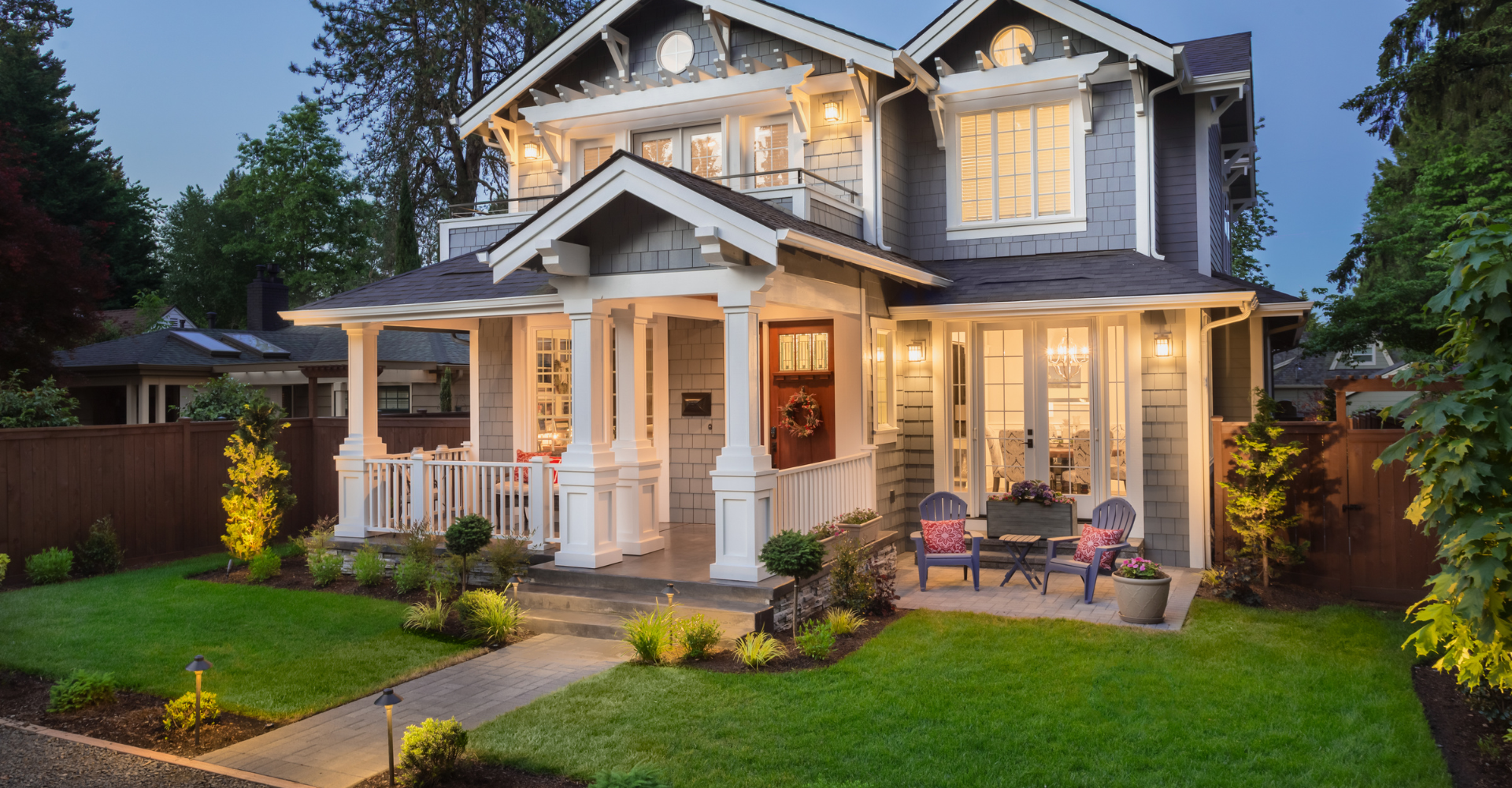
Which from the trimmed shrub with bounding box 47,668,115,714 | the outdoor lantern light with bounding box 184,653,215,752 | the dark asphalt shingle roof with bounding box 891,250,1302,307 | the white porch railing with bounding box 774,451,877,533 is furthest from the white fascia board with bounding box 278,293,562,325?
the outdoor lantern light with bounding box 184,653,215,752

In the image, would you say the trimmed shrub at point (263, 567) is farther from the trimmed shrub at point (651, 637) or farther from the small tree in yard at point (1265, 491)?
the small tree in yard at point (1265, 491)

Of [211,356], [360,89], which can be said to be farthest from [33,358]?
[360,89]

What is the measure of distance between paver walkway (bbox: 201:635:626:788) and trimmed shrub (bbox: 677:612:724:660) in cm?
52

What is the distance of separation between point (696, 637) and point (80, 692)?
3.90 metres

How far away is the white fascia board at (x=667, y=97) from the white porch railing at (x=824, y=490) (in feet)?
Answer: 13.8

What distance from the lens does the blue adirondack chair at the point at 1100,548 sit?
854cm

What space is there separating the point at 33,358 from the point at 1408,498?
17611 mm

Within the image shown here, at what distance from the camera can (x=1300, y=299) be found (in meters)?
9.78

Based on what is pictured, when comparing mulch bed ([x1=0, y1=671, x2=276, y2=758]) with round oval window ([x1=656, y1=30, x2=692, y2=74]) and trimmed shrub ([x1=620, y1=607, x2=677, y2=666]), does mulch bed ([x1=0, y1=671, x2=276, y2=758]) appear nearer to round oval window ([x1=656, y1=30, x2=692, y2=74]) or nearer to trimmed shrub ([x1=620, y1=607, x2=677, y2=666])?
trimmed shrub ([x1=620, y1=607, x2=677, y2=666])

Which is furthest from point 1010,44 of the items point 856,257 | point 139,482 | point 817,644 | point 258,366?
point 258,366

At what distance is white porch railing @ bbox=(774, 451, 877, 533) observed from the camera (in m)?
8.49

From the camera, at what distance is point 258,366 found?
19766 millimetres

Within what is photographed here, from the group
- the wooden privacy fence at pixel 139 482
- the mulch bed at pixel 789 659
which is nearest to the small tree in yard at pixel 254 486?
the wooden privacy fence at pixel 139 482

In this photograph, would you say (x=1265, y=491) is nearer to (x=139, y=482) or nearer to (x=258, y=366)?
(x=139, y=482)
